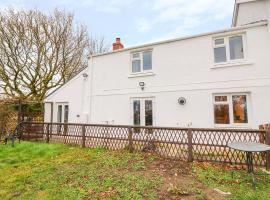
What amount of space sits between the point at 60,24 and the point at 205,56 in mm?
16156

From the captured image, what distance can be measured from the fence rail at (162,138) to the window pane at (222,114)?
78 centimetres

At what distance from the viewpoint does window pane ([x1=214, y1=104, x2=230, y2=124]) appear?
375 inches

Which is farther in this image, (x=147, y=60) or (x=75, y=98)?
(x=75, y=98)

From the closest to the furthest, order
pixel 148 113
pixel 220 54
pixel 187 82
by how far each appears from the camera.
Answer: pixel 220 54 < pixel 187 82 < pixel 148 113

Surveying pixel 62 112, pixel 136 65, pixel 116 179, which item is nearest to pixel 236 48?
pixel 136 65

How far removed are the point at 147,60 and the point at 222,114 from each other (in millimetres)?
5372

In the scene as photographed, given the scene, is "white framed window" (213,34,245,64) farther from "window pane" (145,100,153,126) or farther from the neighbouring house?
"window pane" (145,100,153,126)

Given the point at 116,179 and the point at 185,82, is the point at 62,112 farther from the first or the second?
the point at 116,179

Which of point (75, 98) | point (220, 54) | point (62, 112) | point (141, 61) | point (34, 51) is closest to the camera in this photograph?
point (220, 54)

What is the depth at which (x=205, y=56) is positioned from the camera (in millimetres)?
10219

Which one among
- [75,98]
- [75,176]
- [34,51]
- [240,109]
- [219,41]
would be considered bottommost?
[75,176]

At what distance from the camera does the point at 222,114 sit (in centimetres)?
966

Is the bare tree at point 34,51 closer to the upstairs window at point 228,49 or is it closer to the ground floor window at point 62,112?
the ground floor window at point 62,112

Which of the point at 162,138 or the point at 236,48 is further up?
the point at 236,48
